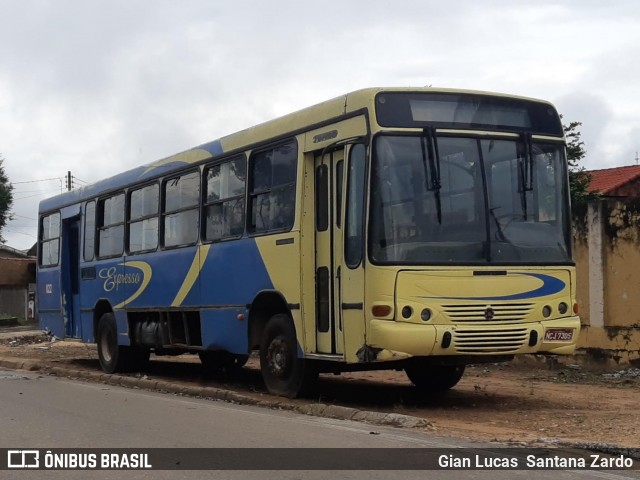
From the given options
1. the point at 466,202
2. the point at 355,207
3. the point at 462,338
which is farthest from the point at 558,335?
the point at 355,207

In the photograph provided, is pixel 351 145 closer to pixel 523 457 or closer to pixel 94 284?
pixel 523 457

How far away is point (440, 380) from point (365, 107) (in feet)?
13.2

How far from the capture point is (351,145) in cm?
985

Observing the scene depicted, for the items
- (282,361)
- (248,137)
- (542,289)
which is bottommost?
(282,361)

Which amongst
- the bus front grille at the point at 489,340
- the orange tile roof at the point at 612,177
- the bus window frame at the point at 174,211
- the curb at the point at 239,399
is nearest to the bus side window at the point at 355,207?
the bus front grille at the point at 489,340

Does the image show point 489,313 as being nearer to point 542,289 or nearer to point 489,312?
point 489,312

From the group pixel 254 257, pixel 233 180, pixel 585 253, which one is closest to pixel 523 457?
pixel 254 257

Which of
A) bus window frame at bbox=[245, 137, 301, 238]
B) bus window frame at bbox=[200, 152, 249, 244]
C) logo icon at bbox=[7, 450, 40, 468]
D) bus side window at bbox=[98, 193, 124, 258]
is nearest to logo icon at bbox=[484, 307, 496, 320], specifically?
bus window frame at bbox=[245, 137, 301, 238]

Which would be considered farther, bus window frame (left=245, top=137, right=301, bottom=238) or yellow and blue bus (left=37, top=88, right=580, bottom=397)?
bus window frame (left=245, top=137, right=301, bottom=238)

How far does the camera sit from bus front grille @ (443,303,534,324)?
369 inches

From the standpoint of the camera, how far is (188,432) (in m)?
8.70

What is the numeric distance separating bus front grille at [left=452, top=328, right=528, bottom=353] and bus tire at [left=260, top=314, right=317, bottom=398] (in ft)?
7.04

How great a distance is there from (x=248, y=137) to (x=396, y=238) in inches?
133

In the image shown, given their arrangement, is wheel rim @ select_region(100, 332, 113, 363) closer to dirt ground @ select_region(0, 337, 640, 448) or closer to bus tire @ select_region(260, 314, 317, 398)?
dirt ground @ select_region(0, 337, 640, 448)
